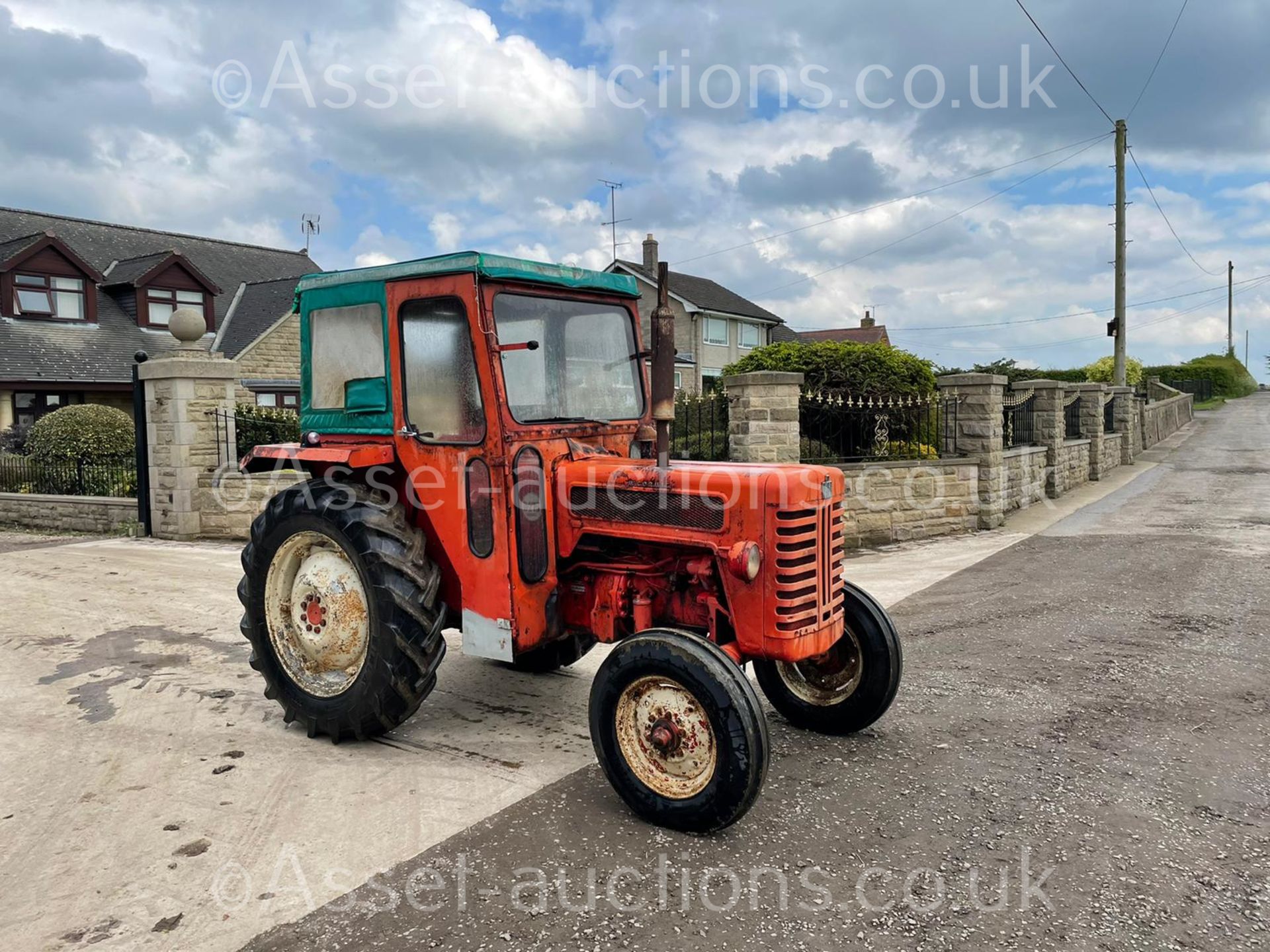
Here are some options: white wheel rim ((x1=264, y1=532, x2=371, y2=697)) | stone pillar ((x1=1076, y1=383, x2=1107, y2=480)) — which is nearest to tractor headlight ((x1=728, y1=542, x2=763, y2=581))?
white wheel rim ((x1=264, y1=532, x2=371, y2=697))

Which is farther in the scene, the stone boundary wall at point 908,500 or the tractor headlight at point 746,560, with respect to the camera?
the stone boundary wall at point 908,500

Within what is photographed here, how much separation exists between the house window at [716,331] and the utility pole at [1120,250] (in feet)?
59.9

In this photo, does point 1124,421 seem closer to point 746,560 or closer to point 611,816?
point 746,560

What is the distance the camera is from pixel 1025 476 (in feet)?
43.9

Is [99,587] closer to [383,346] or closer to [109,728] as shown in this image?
[109,728]

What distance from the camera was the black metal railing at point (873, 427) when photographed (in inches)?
422

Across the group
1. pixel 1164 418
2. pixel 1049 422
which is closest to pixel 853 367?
pixel 1049 422

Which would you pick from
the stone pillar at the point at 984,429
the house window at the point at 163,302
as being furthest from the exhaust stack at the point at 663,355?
the house window at the point at 163,302

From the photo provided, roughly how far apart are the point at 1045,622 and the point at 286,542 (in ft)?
18.0

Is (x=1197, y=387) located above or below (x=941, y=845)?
above

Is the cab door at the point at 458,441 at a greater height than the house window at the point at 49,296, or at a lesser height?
lesser

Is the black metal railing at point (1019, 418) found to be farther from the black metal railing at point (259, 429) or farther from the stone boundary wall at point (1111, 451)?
the black metal railing at point (259, 429)

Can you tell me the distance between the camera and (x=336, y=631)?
4578 mm

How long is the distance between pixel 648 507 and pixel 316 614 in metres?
1.91
